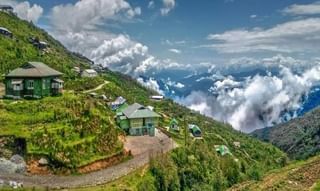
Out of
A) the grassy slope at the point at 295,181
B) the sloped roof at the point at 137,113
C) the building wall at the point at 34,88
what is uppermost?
the building wall at the point at 34,88

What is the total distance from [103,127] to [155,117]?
18.3 m

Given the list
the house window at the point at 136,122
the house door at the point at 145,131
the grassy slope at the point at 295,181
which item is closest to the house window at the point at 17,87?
the house window at the point at 136,122

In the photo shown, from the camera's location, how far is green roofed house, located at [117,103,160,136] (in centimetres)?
7525

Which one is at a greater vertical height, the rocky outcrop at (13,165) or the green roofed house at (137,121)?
the green roofed house at (137,121)

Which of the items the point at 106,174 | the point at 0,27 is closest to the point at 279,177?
the point at 106,174

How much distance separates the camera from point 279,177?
36.1m

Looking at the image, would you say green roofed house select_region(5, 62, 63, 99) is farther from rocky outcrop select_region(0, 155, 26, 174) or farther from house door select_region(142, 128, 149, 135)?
rocky outcrop select_region(0, 155, 26, 174)

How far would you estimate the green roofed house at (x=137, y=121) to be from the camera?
7525 centimetres

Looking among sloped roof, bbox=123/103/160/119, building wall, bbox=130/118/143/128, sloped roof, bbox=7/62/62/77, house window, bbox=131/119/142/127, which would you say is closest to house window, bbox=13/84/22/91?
sloped roof, bbox=7/62/62/77

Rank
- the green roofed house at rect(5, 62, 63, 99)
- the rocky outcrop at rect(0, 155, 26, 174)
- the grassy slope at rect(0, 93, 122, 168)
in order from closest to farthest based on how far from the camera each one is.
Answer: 1. the rocky outcrop at rect(0, 155, 26, 174)
2. the grassy slope at rect(0, 93, 122, 168)
3. the green roofed house at rect(5, 62, 63, 99)

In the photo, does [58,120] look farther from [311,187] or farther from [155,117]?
[311,187]

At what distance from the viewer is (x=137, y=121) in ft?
248

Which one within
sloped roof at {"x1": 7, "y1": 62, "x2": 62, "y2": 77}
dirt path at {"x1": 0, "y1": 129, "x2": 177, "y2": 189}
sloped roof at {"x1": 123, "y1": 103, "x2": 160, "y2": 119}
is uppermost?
sloped roof at {"x1": 7, "y1": 62, "x2": 62, "y2": 77}

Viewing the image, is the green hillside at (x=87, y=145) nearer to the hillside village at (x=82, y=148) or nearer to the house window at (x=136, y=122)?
the hillside village at (x=82, y=148)
